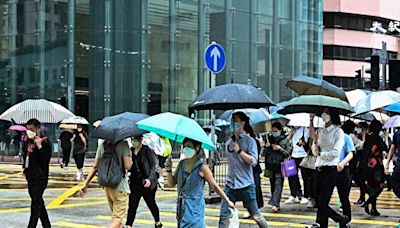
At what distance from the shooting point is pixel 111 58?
33.9m

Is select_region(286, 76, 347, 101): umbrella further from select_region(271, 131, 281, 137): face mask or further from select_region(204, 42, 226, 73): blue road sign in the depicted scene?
select_region(204, 42, 226, 73): blue road sign

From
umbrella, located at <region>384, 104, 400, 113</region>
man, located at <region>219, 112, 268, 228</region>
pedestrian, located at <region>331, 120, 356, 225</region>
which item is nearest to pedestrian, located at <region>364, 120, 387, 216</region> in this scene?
umbrella, located at <region>384, 104, 400, 113</region>

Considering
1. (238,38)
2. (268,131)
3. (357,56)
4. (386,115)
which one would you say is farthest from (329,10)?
(268,131)

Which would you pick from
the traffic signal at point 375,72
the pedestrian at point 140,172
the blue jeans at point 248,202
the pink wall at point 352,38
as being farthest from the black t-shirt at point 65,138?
the pink wall at point 352,38

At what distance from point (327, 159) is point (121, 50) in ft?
83.8

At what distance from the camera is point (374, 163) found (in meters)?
12.5

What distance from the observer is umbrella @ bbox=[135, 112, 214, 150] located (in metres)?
7.14

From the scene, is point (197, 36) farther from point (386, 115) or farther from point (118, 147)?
point (118, 147)

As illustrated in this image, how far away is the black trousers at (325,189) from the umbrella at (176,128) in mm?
2678

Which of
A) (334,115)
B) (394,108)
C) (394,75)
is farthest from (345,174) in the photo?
(394,75)

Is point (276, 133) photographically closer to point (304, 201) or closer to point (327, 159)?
point (304, 201)

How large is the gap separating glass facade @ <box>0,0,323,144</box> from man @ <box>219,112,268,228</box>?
25257mm

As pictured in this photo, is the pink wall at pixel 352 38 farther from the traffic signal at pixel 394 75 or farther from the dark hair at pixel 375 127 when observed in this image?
the dark hair at pixel 375 127

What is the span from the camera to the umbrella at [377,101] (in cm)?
1211
